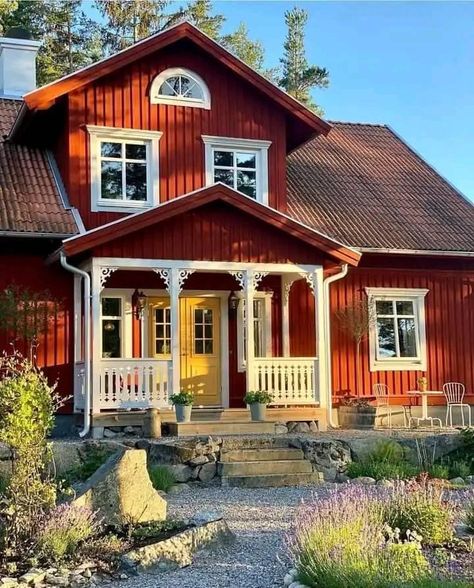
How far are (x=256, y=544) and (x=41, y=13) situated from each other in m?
32.0

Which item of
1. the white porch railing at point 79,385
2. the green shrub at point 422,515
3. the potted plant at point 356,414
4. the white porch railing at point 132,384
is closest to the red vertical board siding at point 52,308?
the white porch railing at point 79,385

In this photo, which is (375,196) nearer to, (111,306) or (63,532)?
(111,306)

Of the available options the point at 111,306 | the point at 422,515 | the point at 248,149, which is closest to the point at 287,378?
the point at 111,306

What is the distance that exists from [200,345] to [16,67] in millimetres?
7859

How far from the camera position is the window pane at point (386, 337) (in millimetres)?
16781

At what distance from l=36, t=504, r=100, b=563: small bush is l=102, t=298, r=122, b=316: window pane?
26.5 feet

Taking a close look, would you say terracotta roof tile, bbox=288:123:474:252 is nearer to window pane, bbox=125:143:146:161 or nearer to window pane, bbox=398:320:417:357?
window pane, bbox=398:320:417:357

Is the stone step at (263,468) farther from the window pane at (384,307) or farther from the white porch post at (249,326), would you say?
the window pane at (384,307)

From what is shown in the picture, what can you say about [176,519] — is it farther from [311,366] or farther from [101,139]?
[101,139]

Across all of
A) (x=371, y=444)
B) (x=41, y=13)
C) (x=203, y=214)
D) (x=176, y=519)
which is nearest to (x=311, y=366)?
(x=371, y=444)

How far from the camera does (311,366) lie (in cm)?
1430

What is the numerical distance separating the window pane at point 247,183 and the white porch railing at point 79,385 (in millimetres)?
4637

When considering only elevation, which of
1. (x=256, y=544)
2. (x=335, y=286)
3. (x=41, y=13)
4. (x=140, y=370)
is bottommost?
(x=256, y=544)

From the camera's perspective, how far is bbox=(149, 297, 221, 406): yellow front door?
1567cm
